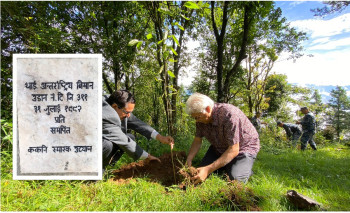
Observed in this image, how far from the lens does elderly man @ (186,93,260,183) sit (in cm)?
250

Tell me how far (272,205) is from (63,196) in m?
Answer: 2.05

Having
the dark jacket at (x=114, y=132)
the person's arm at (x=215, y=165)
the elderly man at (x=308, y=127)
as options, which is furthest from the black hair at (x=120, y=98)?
the elderly man at (x=308, y=127)

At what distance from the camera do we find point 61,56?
182 centimetres

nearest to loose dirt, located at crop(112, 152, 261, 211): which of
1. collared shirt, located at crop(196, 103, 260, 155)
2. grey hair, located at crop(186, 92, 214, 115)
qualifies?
collared shirt, located at crop(196, 103, 260, 155)

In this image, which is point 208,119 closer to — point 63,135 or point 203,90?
point 63,135

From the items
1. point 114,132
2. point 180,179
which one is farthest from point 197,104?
point 114,132

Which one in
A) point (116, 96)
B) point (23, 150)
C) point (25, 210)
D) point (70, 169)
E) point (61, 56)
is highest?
point (61, 56)

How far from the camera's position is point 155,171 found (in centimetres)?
296

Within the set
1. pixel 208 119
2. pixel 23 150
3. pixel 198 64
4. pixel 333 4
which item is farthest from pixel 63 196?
pixel 198 64

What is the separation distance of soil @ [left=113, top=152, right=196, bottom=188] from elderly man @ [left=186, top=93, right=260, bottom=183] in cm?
31

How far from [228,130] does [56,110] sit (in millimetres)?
1900

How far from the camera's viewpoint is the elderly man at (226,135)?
2501 mm

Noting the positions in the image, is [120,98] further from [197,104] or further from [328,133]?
[328,133]

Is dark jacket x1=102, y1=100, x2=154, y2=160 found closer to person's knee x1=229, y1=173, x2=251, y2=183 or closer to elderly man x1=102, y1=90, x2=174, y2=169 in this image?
elderly man x1=102, y1=90, x2=174, y2=169
